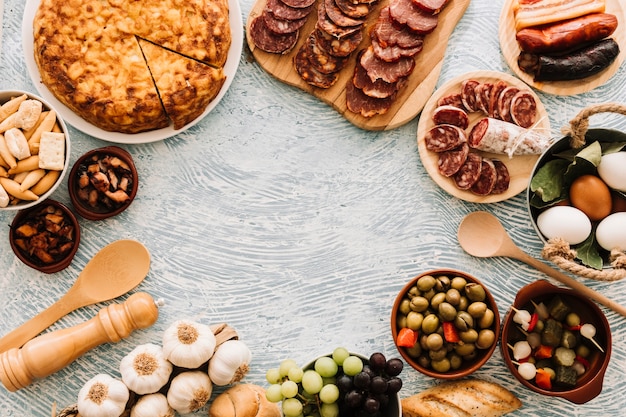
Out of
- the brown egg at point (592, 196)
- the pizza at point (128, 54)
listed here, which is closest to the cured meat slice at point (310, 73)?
the pizza at point (128, 54)

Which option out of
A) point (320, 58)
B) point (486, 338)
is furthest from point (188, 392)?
point (320, 58)

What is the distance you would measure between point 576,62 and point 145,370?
215 cm

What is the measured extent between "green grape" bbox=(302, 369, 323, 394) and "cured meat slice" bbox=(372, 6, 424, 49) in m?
1.34

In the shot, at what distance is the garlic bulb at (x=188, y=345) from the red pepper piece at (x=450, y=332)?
0.92m

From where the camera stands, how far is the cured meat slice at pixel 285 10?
2619mm

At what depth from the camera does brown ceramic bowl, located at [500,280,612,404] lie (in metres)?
2.52

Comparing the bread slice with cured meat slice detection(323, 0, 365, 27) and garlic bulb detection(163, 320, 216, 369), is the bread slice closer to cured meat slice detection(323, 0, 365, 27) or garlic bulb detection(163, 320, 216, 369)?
garlic bulb detection(163, 320, 216, 369)

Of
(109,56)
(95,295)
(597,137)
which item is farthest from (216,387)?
(597,137)

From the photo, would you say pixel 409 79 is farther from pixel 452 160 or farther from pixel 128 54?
pixel 128 54

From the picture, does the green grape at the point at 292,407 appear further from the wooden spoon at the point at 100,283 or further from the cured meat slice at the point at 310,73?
the cured meat slice at the point at 310,73

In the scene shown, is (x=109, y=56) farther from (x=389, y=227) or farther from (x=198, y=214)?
(x=389, y=227)

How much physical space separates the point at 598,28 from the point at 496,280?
3.72 feet

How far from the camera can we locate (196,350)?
250cm

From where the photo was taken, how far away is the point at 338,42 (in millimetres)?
2627
